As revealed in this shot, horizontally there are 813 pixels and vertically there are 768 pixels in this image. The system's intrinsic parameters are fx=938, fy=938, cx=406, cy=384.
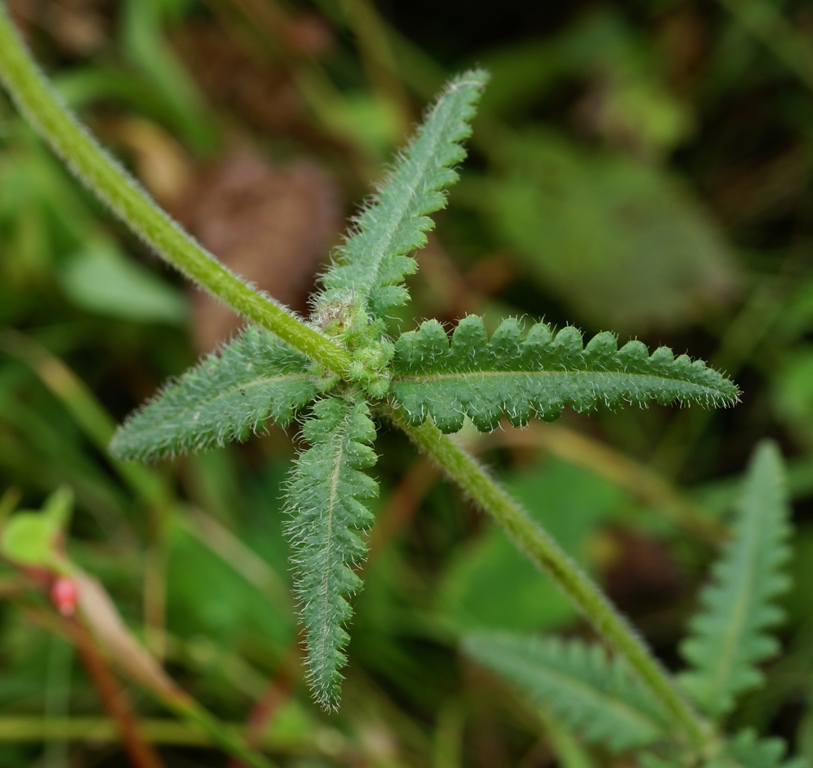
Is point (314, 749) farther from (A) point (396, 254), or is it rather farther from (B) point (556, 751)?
(A) point (396, 254)

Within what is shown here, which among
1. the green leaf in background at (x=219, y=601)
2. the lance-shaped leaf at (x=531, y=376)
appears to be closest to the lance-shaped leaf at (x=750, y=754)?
the lance-shaped leaf at (x=531, y=376)

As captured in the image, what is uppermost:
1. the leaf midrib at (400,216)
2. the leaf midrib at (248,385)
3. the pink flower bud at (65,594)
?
the leaf midrib at (400,216)

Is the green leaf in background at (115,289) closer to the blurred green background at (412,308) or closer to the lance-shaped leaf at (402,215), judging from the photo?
the blurred green background at (412,308)

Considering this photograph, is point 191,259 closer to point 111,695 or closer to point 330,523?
point 330,523

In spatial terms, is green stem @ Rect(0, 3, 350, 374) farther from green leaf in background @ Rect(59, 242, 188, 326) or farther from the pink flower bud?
green leaf in background @ Rect(59, 242, 188, 326)

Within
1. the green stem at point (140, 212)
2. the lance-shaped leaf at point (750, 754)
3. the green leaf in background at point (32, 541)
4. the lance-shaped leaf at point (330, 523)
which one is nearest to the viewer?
the lance-shaped leaf at point (330, 523)

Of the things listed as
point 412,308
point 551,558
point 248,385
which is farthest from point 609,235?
point 248,385
